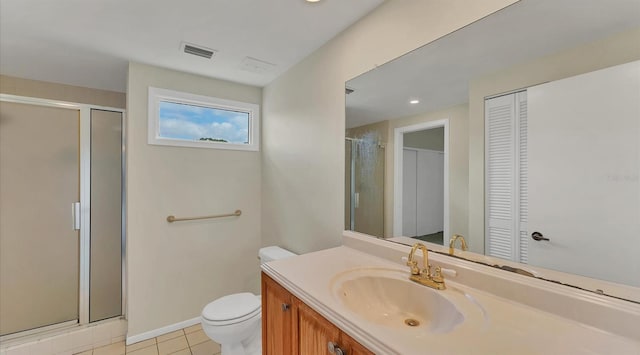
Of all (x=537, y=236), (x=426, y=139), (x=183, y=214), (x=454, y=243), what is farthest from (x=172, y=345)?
(x=537, y=236)

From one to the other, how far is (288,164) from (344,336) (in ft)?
5.36

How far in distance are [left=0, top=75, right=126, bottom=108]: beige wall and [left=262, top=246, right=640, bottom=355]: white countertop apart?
307 cm

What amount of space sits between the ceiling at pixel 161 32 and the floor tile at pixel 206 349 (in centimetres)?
229

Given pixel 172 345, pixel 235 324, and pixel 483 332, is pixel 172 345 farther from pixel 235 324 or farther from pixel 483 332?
pixel 483 332

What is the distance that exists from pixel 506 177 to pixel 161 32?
6.88 ft

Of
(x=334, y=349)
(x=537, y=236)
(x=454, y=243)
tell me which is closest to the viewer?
(x=334, y=349)

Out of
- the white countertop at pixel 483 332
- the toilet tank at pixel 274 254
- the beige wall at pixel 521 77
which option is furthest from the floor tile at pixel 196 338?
the beige wall at pixel 521 77

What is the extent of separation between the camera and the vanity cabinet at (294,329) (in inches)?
32.5

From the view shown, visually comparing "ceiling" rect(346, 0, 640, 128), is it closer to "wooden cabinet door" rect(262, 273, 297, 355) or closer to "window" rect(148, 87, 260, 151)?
"wooden cabinet door" rect(262, 273, 297, 355)

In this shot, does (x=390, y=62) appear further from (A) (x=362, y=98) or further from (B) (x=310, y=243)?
(B) (x=310, y=243)

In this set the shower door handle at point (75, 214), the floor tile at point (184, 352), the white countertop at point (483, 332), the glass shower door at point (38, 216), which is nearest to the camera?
the white countertop at point (483, 332)

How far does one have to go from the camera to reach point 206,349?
2068 mm

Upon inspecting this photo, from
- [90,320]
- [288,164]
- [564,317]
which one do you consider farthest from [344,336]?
[90,320]

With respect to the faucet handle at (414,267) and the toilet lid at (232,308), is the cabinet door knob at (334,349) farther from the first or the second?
the toilet lid at (232,308)
